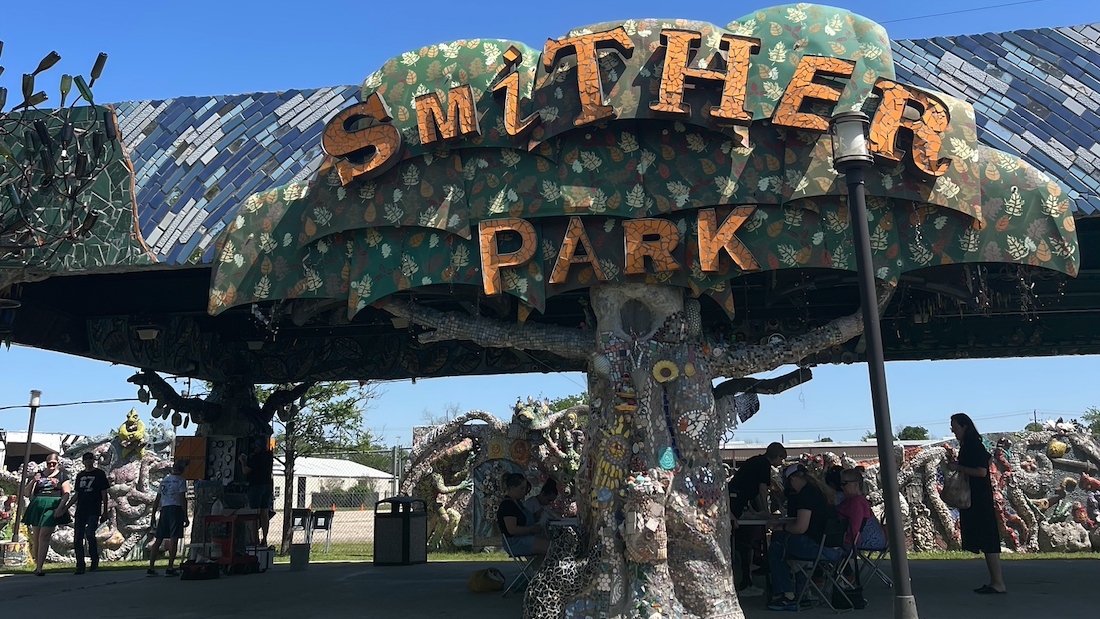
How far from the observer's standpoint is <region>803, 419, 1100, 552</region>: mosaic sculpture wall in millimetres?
16656

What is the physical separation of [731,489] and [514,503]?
335cm

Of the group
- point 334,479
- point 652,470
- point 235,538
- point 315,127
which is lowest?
point 334,479

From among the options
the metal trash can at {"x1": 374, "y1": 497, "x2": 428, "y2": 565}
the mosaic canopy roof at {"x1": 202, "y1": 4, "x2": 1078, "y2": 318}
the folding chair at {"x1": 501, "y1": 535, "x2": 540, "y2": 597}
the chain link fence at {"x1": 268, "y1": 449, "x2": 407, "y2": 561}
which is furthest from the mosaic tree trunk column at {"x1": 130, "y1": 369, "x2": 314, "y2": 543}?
the mosaic canopy roof at {"x1": 202, "y1": 4, "x2": 1078, "y2": 318}

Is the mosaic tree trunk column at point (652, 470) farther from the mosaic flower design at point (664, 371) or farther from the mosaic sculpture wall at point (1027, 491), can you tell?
the mosaic sculpture wall at point (1027, 491)

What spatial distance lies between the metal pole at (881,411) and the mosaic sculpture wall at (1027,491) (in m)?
10.8

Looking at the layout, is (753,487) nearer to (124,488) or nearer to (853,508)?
(853,508)

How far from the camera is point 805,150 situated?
28.8ft

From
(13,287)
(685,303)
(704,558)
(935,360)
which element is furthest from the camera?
(935,360)

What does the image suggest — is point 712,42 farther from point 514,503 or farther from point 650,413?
point 514,503

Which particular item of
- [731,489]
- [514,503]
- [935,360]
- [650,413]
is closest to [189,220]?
[514,503]

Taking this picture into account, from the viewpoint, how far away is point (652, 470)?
8.80 metres

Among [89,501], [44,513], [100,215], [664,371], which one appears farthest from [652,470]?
[44,513]

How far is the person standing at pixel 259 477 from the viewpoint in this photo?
49.7 feet

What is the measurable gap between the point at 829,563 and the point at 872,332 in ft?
12.2
